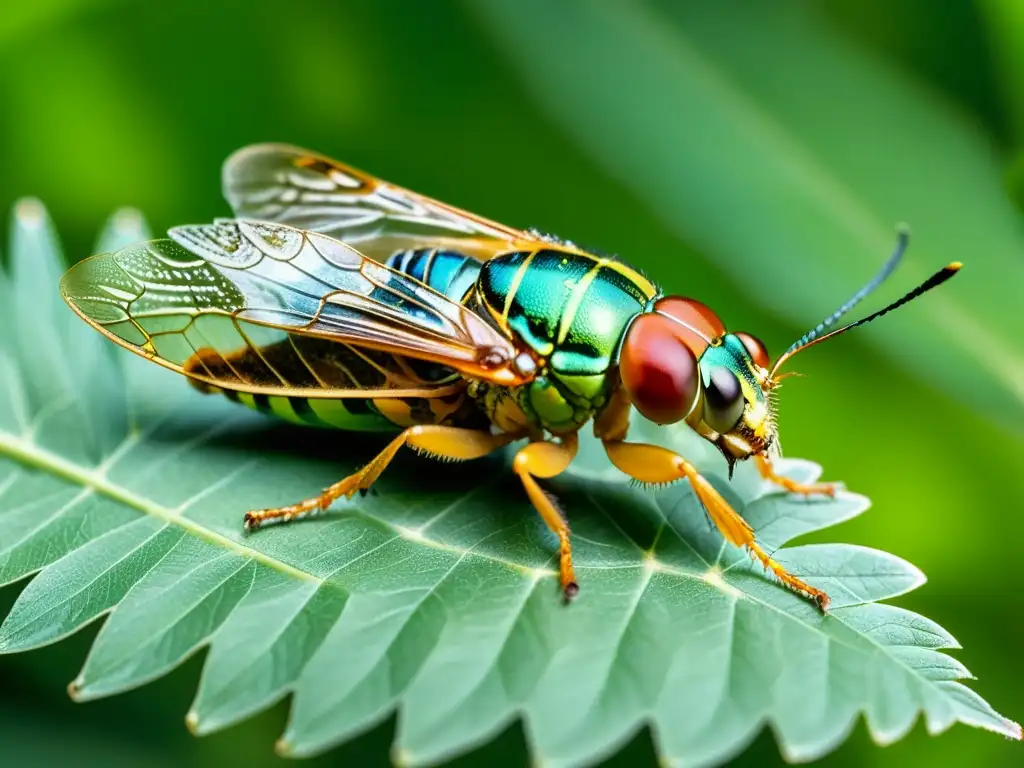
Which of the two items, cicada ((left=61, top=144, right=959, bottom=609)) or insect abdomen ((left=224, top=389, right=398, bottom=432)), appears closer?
cicada ((left=61, top=144, right=959, bottom=609))

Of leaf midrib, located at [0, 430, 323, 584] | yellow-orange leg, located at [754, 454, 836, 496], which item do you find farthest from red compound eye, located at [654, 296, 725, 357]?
leaf midrib, located at [0, 430, 323, 584]

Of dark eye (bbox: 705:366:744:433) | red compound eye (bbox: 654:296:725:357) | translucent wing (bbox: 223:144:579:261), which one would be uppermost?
red compound eye (bbox: 654:296:725:357)

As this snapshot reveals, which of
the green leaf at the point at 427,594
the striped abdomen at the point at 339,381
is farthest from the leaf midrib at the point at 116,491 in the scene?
the striped abdomen at the point at 339,381

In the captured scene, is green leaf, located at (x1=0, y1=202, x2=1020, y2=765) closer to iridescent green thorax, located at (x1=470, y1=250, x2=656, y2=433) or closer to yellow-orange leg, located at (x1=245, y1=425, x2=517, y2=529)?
yellow-orange leg, located at (x1=245, y1=425, x2=517, y2=529)

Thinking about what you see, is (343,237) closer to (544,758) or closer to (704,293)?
(704,293)

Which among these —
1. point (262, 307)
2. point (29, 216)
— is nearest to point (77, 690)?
point (262, 307)

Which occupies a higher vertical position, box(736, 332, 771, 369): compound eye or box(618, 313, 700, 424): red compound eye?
box(736, 332, 771, 369): compound eye

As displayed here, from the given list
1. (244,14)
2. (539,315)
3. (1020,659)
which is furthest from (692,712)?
(244,14)
